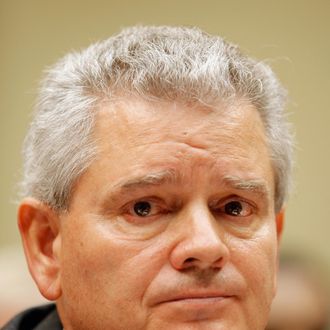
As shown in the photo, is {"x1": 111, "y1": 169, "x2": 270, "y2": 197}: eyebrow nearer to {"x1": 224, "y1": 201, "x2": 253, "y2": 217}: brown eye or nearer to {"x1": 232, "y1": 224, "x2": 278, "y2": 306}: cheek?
{"x1": 224, "y1": 201, "x2": 253, "y2": 217}: brown eye

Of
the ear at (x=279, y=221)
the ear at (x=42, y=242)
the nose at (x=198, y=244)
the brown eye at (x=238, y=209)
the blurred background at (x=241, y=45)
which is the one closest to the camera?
the nose at (x=198, y=244)

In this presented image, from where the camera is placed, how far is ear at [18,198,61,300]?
2602 mm

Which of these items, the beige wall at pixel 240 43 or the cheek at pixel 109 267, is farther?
the beige wall at pixel 240 43

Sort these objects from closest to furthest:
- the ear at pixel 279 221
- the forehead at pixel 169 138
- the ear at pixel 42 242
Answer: the forehead at pixel 169 138 < the ear at pixel 42 242 < the ear at pixel 279 221

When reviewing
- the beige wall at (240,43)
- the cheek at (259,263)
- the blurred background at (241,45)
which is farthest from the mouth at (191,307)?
the beige wall at (240,43)

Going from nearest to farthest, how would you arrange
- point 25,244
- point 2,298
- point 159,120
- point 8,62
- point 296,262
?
1. point 159,120
2. point 25,244
3. point 2,298
4. point 296,262
5. point 8,62

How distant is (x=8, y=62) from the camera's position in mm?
5656

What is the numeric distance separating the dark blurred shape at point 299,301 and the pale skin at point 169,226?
1.44 metres

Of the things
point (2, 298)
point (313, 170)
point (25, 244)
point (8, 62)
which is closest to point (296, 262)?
point (313, 170)

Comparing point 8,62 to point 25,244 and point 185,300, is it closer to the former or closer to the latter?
point 25,244

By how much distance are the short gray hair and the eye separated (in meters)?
0.21

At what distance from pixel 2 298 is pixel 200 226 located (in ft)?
6.12

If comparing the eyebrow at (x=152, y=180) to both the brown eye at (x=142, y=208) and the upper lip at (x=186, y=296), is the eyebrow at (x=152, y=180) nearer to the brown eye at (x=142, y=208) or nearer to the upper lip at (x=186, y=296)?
the brown eye at (x=142, y=208)

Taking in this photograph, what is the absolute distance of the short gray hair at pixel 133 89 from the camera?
248cm
